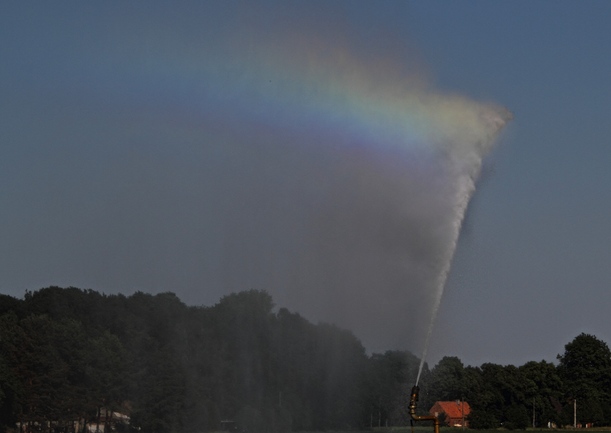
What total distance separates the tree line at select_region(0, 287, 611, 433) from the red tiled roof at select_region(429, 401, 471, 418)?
37.5 meters

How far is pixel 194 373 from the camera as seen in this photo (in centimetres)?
8588

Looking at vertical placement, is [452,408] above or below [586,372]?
below

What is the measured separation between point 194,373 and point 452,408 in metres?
67.9

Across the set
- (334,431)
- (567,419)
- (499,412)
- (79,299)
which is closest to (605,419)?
(567,419)

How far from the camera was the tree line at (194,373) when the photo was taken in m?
81.9

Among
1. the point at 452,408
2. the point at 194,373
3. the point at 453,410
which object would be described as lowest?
the point at 453,410

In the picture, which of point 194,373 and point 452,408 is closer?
point 194,373

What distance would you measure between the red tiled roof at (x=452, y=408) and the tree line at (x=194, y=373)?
3751 centimetres

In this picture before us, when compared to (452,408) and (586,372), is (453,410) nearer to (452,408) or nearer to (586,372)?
(452,408)

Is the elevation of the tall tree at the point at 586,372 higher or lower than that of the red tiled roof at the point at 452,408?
higher

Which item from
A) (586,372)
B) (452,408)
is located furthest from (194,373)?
(586,372)

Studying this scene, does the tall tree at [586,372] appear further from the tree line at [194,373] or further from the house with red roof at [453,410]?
the tree line at [194,373]

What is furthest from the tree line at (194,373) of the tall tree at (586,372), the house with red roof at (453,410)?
the tall tree at (586,372)

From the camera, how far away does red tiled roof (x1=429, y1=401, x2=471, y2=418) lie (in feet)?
459
